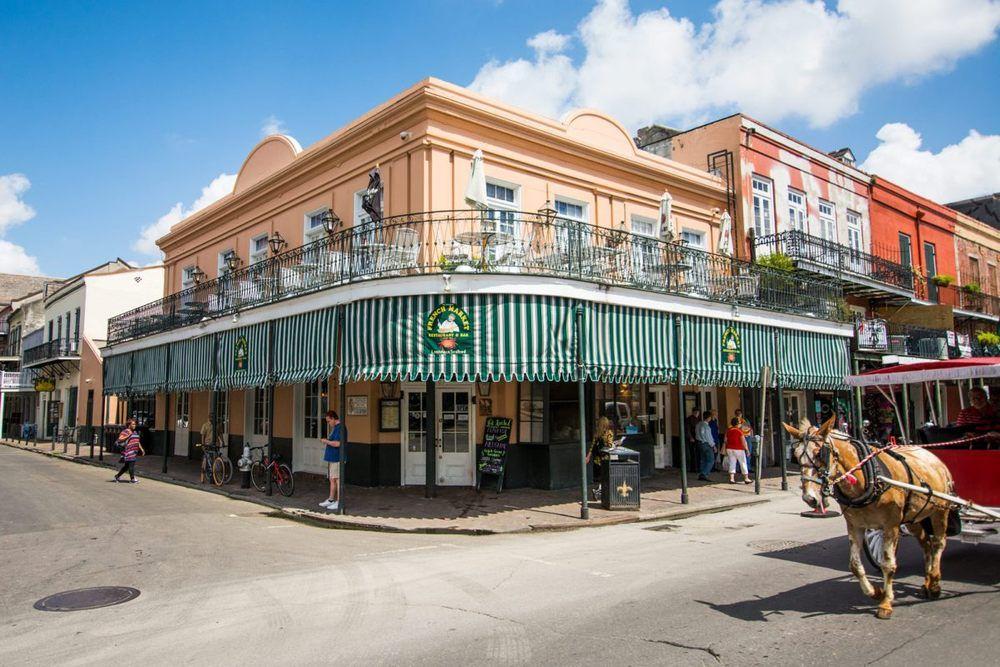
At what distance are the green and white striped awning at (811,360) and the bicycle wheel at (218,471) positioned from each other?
43.7 ft

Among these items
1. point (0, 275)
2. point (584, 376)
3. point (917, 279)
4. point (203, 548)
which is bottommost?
point (203, 548)

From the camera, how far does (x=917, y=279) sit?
2628 centimetres

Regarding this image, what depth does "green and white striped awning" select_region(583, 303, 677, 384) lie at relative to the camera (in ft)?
40.1

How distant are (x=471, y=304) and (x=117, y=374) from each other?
17596 mm

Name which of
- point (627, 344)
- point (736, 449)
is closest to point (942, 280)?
point (736, 449)

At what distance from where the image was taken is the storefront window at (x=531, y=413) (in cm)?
1442

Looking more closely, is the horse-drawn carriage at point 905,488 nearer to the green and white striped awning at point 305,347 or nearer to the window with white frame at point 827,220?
the green and white striped awning at point 305,347

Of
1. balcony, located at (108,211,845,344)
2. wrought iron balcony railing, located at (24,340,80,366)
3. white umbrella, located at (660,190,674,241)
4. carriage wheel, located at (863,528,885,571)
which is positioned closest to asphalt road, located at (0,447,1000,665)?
carriage wheel, located at (863,528,885,571)

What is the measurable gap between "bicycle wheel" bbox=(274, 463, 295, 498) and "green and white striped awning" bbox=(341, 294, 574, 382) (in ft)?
11.8

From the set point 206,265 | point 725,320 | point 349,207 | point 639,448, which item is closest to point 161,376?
point 206,265

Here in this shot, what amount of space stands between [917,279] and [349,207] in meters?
22.1

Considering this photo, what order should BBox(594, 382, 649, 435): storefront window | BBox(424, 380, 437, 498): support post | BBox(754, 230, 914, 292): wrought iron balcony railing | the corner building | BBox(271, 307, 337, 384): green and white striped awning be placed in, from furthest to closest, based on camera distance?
BBox(754, 230, 914, 292): wrought iron balcony railing → BBox(594, 382, 649, 435): storefront window → BBox(424, 380, 437, 498): support post → BBox(271, 307, 337, 384): green and white striped awning → the corner building

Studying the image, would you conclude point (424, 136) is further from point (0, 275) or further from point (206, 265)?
point (0, 275)

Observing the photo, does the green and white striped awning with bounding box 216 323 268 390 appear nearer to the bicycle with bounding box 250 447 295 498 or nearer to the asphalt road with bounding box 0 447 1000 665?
the bicycle with bounding box 250 447 295 498
